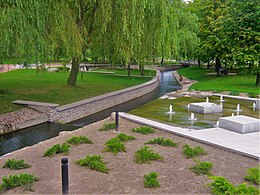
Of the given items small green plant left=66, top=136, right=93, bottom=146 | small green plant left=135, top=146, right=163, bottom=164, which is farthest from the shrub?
small green plant left=135, top=146, right=163, bottom=164

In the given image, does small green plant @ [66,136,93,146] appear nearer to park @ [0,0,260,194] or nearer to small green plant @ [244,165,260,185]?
park @ [0,0,260,194]

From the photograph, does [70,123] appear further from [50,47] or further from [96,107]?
[50,47]

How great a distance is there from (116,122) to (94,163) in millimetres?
2890

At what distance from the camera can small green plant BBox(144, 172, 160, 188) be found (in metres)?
4.84

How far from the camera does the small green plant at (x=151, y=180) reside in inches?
191

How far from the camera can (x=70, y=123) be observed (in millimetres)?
12492

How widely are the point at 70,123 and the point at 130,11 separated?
5465 millimetres

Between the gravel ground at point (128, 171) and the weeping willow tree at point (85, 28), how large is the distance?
9.61 ft

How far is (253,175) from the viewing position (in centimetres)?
523

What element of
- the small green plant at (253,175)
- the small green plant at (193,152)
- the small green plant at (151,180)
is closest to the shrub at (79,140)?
the small green plant at (193,152)

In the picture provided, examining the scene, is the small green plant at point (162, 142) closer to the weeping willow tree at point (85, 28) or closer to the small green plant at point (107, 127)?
the small green plant at point (107, 127)

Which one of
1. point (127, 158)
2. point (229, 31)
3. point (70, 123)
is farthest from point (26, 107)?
point (229, 31)

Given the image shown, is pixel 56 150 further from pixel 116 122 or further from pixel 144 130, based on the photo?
pixel 144 130

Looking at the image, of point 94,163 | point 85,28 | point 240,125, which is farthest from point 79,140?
point 85,28
